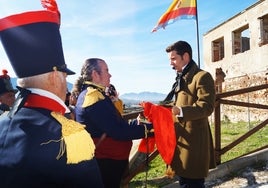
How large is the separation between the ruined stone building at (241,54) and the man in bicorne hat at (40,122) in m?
14.7

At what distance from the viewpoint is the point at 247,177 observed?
4742mm

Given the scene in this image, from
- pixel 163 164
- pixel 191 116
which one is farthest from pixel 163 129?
pixel 163 164

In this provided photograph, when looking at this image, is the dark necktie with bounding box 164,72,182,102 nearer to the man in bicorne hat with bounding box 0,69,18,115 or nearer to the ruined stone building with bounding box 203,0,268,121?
the man in bicorne hat with bounding box 0,69,18,115

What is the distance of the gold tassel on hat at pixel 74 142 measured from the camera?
1343 millimetres

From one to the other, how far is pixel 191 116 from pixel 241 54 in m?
16.1

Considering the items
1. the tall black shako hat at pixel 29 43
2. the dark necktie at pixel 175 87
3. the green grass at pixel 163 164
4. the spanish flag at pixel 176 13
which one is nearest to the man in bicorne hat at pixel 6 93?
the dark necktie at pixel 175 87

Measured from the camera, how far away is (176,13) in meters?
8.05

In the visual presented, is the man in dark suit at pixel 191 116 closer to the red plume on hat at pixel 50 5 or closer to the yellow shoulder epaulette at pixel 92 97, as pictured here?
the yellow shoulder epaulette at pixel 92 97

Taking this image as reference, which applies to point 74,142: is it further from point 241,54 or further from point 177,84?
point 241,54

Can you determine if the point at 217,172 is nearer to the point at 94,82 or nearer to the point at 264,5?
the point at 94,82

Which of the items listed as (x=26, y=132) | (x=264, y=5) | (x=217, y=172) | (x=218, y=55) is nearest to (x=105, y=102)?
(x=26, y=132)

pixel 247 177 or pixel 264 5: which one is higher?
pixel 264 5

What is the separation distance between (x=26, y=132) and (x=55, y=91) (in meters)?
0.26

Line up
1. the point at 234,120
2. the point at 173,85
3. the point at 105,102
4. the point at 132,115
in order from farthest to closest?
the point at 234,120, the point at 132,115, the point at 173,85, the point at 105,102
